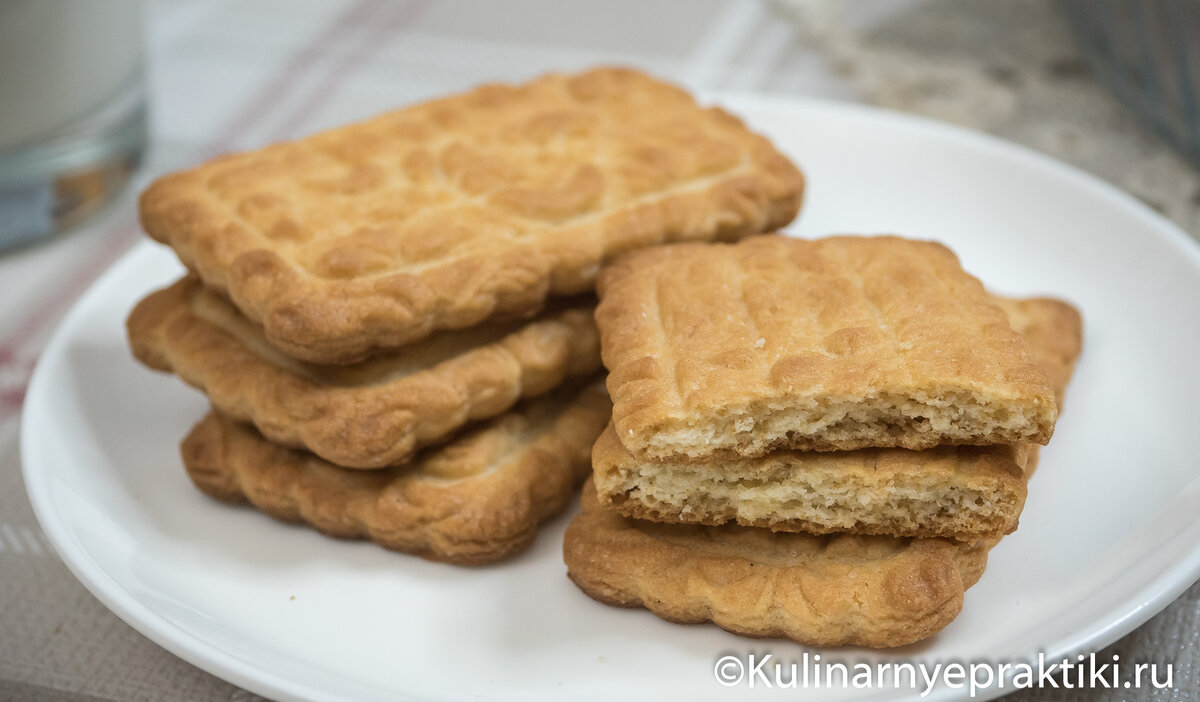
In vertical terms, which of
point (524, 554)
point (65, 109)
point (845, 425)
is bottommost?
point (524, 554)

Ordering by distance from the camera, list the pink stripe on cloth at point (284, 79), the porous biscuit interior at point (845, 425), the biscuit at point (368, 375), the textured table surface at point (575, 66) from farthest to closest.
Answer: the pink stripe on cloth at point (284, 79) < the textured table surface at point (575, 66) < the biscuit at point (368, 375) < the porous biscuit interior at point (845, 425)

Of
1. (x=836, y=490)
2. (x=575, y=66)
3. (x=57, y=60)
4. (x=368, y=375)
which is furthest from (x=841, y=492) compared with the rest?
(x=575, y=66)

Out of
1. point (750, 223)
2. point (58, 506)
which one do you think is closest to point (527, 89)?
point (750, 223)

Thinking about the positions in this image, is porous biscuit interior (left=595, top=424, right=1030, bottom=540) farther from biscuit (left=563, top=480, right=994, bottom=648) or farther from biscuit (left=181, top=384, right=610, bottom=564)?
biscuit (left=181, top=384, right=610, bottom=564)

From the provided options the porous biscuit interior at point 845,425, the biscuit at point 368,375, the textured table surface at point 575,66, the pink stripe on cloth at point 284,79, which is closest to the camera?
the porous biscuit interior at point 845,425

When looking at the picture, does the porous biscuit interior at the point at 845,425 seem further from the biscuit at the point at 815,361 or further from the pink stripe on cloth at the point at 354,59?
the pink stripe on cloth at the point at 354,59

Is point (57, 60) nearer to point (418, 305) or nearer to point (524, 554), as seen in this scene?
point (418, 305)

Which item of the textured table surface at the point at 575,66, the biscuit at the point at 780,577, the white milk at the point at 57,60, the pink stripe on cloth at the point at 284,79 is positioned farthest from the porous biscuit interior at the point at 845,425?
the pink stripe on cloth at the point at 284,79
